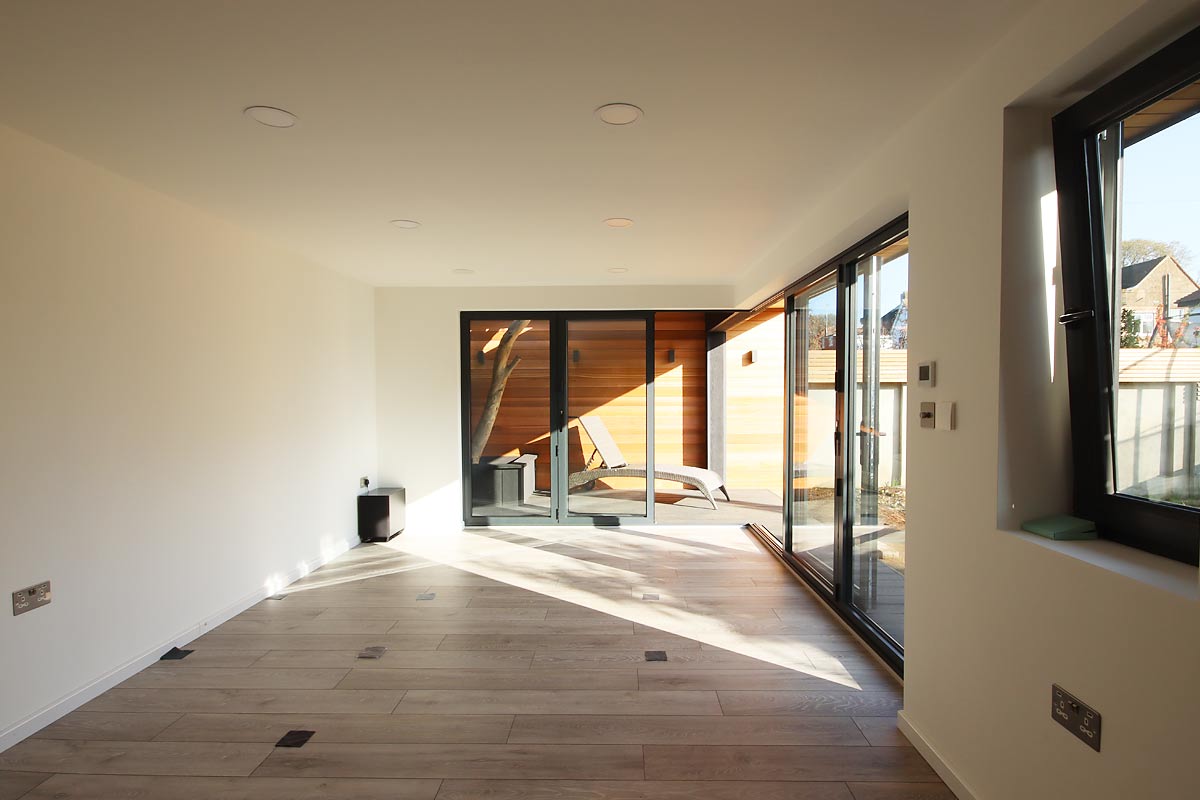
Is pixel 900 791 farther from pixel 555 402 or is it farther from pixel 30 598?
pixel 555 402

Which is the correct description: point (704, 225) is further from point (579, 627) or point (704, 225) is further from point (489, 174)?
point (579, 627)

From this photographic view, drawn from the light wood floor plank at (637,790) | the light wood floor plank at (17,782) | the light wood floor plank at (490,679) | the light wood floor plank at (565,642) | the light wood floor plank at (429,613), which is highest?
the light wood floor plank at (429,613)

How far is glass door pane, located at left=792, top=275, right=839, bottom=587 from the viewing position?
12.8 feet

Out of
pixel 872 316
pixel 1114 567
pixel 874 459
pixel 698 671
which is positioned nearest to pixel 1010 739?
pixel 1114 567

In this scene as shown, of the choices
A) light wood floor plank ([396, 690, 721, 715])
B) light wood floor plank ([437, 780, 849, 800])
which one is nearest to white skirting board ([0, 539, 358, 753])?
light wood floor plank ([396, 690, 721, 715])

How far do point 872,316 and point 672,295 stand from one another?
2925mm

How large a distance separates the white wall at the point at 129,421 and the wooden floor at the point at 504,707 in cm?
31

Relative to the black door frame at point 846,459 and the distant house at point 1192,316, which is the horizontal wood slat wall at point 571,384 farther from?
the distant house at point 1192,316

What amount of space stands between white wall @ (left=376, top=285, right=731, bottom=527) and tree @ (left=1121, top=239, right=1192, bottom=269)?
4.51m

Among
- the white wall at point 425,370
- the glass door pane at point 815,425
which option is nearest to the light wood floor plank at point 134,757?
the glass door pane at point 815,425

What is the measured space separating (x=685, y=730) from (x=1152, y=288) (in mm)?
2150

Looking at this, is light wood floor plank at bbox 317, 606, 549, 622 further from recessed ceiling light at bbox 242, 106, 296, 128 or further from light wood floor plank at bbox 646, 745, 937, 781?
recessed ceiling light at bbox 242, 106, 296, 128

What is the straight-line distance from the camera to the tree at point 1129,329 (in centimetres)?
161

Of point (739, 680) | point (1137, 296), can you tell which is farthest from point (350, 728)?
point (1137, 296)
